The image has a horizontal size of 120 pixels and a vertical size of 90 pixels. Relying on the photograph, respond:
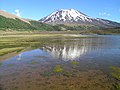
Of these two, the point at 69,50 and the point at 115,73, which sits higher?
the point at 115,73

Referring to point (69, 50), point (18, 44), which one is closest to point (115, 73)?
point (69, 50)

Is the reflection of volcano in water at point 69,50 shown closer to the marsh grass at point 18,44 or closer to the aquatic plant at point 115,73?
the marsh grass at point 18,44

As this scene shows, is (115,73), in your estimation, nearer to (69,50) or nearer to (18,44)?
(69,50)

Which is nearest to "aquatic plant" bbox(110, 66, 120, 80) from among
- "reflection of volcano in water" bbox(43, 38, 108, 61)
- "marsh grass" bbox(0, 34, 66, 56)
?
"reflection of volcano in water" bbox(43, 38, 108, 61)

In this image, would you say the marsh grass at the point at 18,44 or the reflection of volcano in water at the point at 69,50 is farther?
the marsh grass at the point at 18,44

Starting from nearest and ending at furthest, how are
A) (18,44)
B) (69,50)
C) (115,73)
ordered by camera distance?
1. (115,73)
2. (69,50)
3. (18,44)

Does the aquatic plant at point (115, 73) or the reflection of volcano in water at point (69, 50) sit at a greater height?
the aquatic plant at point (115, 73)

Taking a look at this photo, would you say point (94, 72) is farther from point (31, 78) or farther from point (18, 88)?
point (18, 88)

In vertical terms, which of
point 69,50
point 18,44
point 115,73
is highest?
point 115,73

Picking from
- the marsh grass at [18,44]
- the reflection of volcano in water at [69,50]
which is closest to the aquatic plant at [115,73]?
the reflection of volcano in water at [69,50]

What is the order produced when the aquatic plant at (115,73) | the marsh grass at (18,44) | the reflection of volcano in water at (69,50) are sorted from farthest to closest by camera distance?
the marsh grass at (18,44) → the reflection of volcano in water at (69,50) → the aquatic plant at (115,73)

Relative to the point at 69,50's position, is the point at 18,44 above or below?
below

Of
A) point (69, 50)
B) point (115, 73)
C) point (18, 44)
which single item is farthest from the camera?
point (18, 44)

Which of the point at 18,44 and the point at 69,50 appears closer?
the point at 69,50
